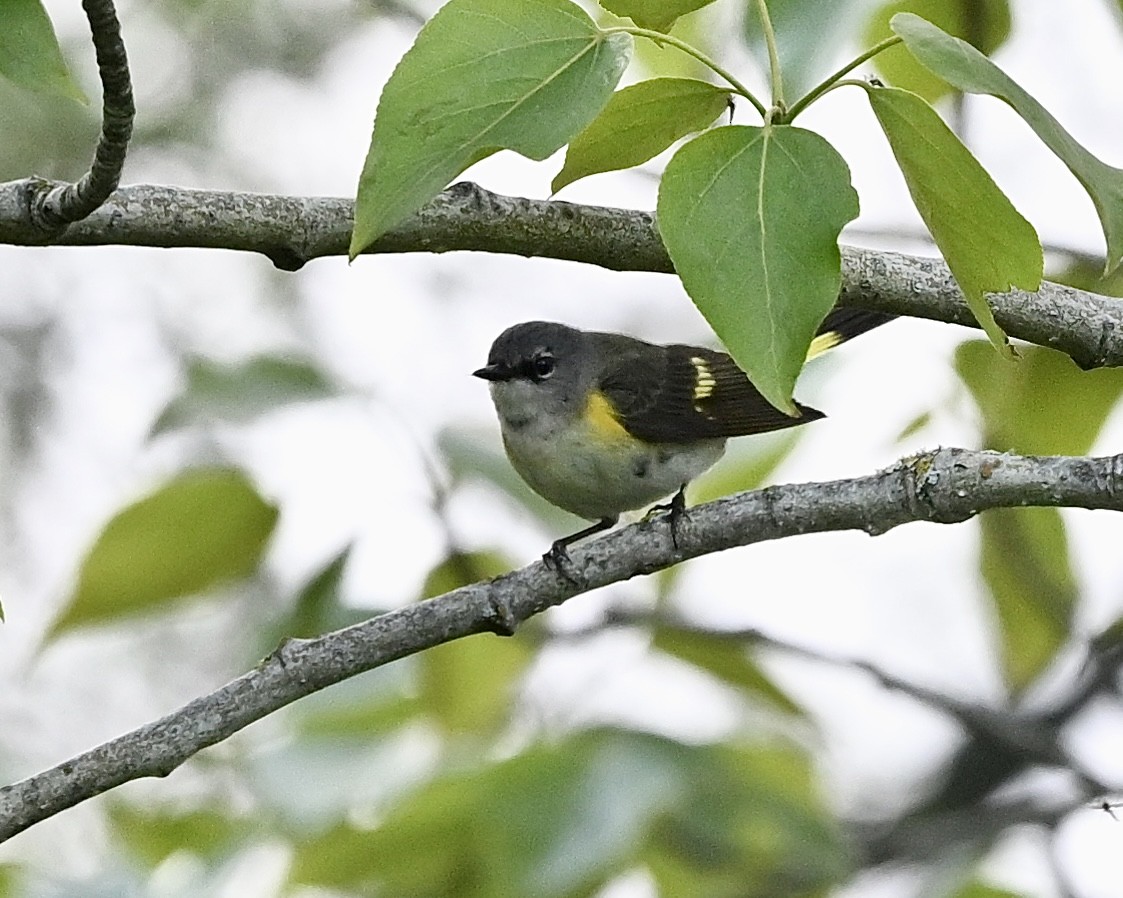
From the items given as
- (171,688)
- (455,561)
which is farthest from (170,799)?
(171,688)

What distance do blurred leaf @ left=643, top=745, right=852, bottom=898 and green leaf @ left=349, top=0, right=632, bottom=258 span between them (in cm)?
152

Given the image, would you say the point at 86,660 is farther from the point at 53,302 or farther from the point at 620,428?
the point at 620,428

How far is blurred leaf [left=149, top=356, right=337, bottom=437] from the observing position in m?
2.52

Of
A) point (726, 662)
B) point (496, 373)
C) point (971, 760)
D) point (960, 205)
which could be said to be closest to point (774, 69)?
point (960, 205)

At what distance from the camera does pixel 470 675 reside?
9.08ft

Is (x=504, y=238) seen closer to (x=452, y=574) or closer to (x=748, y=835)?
(x=452, y=574)

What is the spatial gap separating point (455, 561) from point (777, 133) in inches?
59.6

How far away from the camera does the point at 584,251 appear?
1.60 m

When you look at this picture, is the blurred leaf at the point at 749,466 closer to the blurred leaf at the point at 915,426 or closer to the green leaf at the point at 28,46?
the blurred leaf at the point at 915,426

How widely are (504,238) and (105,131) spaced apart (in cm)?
43

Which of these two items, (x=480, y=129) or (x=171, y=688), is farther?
(x=171, y=688)

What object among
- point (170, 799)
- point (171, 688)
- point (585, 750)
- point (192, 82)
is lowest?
point (585, 750)

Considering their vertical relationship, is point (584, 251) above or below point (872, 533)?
above

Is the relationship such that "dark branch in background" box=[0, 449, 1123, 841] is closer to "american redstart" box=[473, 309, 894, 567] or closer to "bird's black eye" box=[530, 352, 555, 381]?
"american redstart" box=[473, 309, 894, 567]
